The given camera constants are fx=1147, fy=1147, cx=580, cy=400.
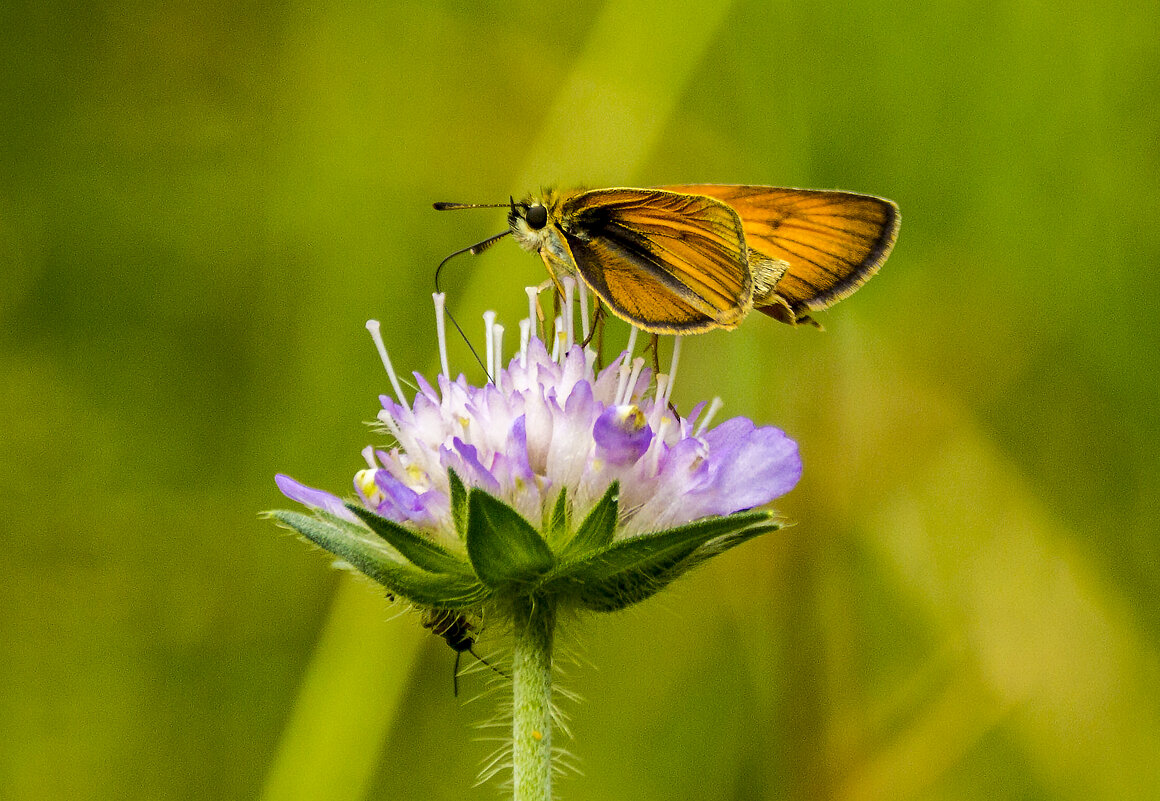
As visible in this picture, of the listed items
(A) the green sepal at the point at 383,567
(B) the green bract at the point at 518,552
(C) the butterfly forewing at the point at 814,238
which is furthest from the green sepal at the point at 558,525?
(C) the butterfly forewing at the point at 814,238

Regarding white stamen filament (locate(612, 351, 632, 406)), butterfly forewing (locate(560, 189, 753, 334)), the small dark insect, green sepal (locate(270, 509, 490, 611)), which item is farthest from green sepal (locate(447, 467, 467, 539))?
butterfly forewing (locate(560, 189, 753, 334))

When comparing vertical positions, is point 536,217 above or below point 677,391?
below

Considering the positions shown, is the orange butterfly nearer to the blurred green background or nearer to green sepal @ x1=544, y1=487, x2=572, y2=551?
green sepal @ x1=544, y1=487, x2=572, y2=551

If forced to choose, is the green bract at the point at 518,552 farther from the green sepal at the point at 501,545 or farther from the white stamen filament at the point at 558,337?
the white stamen filament at the point at 558,337

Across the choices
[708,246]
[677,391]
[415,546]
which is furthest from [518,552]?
[677,391]

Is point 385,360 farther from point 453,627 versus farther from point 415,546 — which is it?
point 453,627

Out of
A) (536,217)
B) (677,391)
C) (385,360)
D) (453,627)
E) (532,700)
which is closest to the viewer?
(532,700)

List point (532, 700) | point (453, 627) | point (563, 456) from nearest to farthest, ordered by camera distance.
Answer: point (532, 700)
point (563, 456)
point (453, 627)

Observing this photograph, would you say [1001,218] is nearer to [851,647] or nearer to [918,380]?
[918,380]
